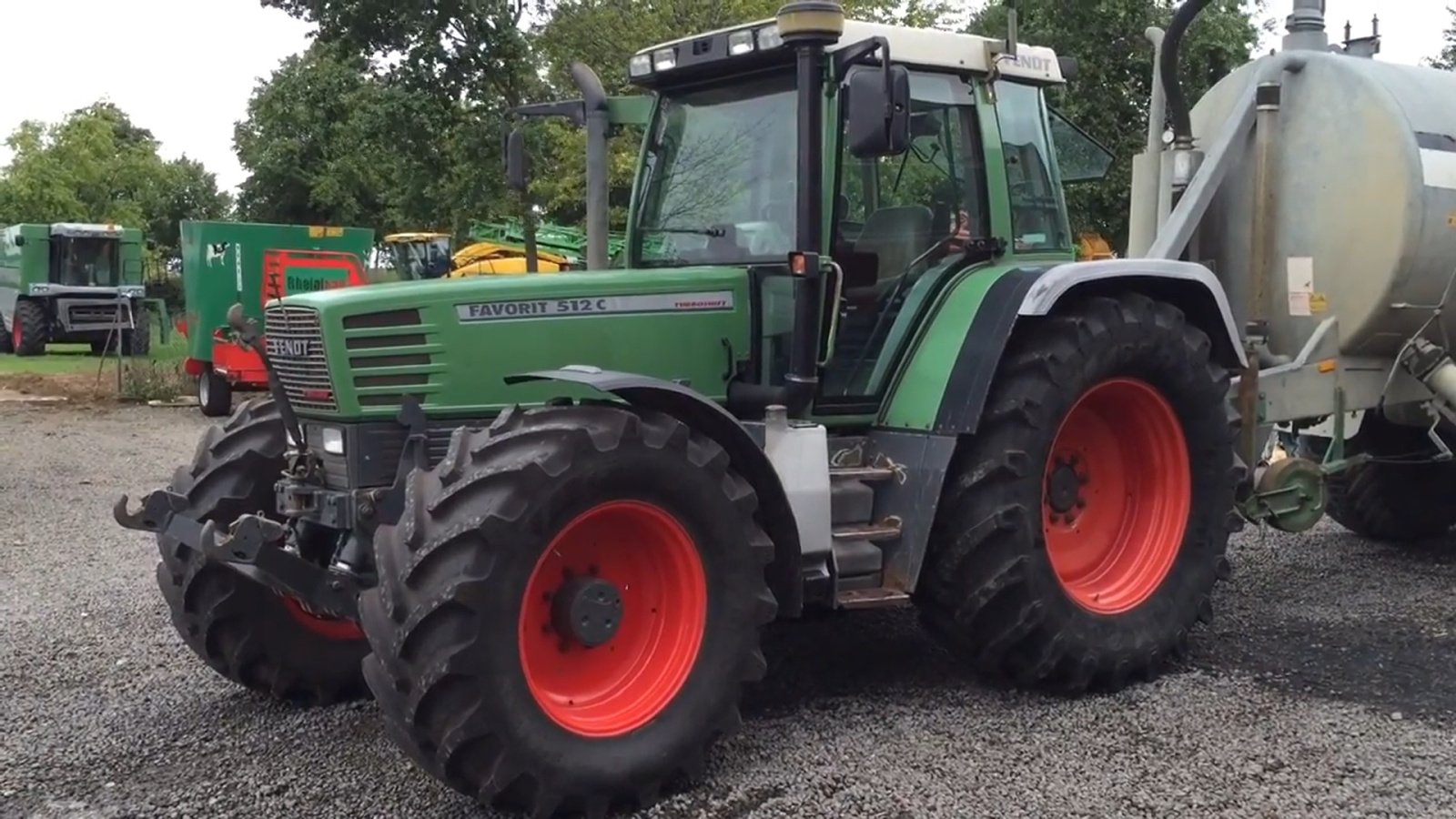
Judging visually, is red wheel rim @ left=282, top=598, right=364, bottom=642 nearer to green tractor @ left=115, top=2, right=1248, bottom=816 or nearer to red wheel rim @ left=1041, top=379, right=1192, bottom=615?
green tractor @ left=115, top=2, right=1248, bottom=816

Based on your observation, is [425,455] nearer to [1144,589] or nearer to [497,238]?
[1144,589]

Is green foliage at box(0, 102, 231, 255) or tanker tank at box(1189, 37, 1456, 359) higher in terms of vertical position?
green foliage at box(0, 102, 231, 255)

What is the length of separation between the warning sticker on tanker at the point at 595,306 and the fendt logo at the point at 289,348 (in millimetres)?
525

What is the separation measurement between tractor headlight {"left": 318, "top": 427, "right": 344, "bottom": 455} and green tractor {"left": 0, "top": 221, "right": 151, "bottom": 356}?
71.8ft

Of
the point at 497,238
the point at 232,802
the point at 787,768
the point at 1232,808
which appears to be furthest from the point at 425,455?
the point at 497,238

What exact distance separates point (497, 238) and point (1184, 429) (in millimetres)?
22894

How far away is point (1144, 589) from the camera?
5.34m

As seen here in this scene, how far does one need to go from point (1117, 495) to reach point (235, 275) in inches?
535

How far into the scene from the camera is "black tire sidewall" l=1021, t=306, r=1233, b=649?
4.95 meters

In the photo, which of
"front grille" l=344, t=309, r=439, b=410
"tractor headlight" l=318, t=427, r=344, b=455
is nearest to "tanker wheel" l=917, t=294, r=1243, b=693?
"front grille" l=344, t=309, r=439, b=410

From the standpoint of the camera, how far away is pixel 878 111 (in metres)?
4.28

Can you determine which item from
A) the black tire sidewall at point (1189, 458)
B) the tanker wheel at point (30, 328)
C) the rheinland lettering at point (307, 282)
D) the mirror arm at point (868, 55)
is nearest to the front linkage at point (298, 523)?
the mirror arm at point (868, 55)

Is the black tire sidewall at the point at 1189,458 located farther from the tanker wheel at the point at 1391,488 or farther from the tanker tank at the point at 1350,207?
the tanker wheel at the point at 1391,488

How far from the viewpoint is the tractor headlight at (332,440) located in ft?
14.7
